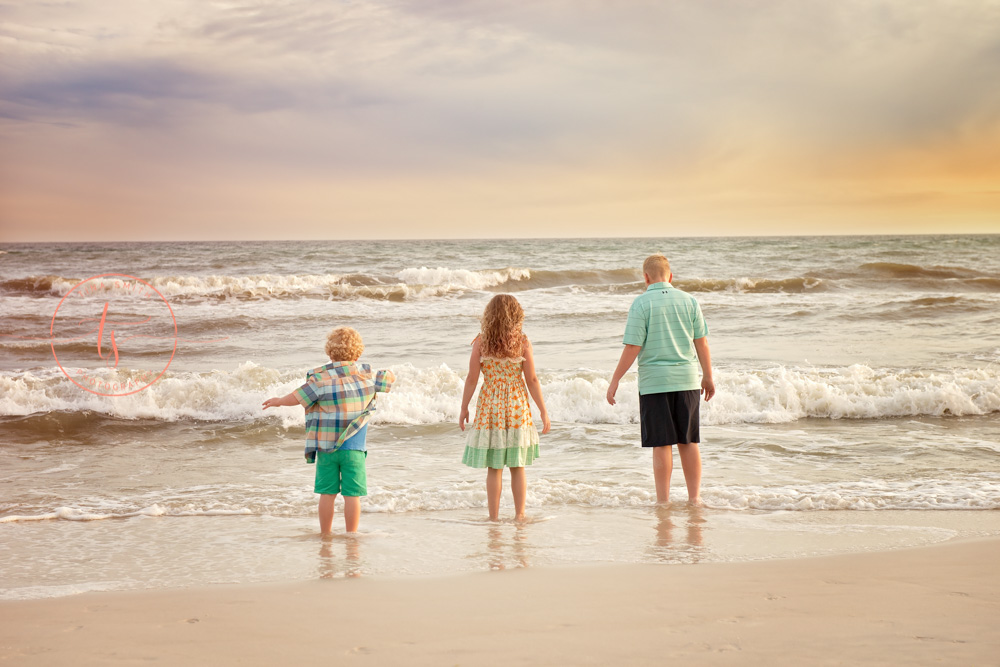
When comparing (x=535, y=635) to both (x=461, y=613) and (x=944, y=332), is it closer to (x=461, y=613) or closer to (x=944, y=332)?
(x=461, y=613)

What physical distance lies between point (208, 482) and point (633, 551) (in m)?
3.90

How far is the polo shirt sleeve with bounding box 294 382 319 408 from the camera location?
468 centimetres

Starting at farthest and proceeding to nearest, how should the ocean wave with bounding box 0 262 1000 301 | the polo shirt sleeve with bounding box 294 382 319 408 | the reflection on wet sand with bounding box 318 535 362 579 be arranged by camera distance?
the ocean wave with bounding box 0 262 1000 301 → the polo shirt sleeve with bounding box 294 382 319 408 → the reflection on wet sand with bounding box 318 535 362 579

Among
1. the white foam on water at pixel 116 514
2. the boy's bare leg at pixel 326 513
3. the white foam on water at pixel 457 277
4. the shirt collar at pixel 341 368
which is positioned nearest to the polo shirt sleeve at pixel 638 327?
the shirt collar at pixel 341 368

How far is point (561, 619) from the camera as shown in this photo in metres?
3.08

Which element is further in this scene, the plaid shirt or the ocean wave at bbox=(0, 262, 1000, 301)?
the ocean wave at bbox=(0, 262, 1000, 301)

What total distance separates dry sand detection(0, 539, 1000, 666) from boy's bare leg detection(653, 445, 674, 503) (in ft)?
5.07

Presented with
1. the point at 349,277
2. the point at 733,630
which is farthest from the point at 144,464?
the point at 349,277

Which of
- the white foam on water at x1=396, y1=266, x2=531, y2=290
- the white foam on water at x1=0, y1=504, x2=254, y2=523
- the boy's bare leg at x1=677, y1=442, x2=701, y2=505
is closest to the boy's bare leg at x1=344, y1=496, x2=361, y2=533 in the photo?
the white foam on water at x1=0, y1=504, x2=254, y2=523

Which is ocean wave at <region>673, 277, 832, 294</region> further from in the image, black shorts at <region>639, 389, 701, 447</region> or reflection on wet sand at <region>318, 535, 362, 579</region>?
reflection on wet sand at <region>318, 535, 362, 579</region>

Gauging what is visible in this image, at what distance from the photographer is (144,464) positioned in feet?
23.5

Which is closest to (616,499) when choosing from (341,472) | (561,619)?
(341,472)

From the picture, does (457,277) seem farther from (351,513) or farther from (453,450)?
(351,513)

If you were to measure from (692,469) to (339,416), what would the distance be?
2.60 meters
